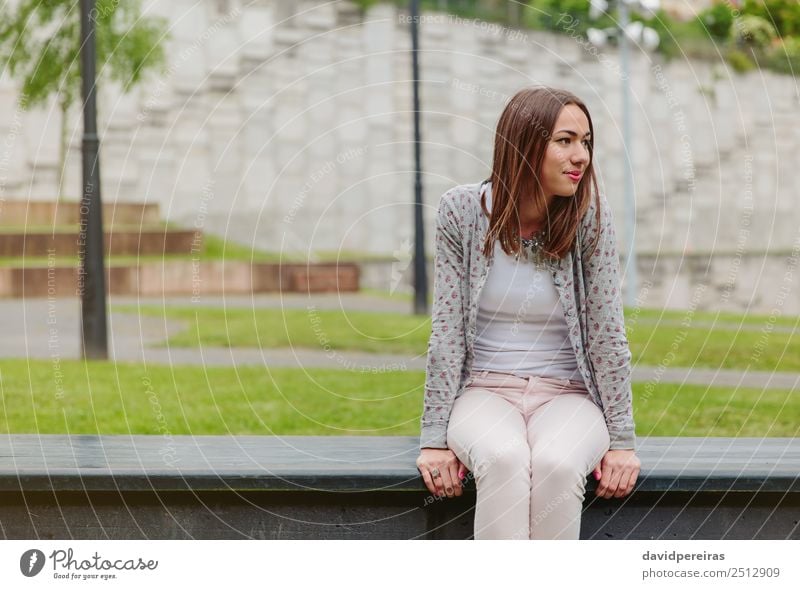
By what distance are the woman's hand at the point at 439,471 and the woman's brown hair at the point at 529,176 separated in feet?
1.48

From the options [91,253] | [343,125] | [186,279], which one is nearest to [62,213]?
[186,279]

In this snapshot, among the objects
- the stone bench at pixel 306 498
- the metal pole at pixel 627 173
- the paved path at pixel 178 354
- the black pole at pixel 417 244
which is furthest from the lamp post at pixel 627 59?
the stone bench at pixel 306 498

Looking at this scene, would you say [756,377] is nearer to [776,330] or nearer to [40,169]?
[776,330]

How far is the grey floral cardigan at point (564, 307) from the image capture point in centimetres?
238

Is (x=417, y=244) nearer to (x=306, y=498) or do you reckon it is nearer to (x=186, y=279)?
(x=186, y=279)

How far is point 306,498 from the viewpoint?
7.87 ft

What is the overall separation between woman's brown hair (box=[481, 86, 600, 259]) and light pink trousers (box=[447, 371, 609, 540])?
14.0 inches

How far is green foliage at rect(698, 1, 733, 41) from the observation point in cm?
1430

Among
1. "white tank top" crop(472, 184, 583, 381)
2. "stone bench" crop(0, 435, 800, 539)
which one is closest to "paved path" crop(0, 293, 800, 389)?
"stone bench" crop(0, 435, 800, 539)

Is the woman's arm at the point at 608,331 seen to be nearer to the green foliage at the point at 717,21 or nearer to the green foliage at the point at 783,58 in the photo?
the green foliage at the point at 717,21

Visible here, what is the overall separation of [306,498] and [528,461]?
1.66 feet

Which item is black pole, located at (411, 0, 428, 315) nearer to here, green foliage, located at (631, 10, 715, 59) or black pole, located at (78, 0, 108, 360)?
black pole, located at (78, 0, 108, 360)

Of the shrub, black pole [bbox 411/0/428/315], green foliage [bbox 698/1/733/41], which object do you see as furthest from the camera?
the shrub

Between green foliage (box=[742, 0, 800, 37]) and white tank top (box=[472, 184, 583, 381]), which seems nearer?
white tank top (box=[472, 184, 583, 381])
